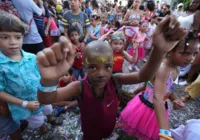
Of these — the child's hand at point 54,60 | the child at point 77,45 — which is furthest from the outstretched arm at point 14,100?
the child at point 77,45

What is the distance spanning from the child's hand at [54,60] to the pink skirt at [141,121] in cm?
124

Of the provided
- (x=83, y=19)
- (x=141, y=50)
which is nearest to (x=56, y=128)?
(x=83, y=19)

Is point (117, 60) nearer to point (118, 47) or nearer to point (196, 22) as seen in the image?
point (118, 47)

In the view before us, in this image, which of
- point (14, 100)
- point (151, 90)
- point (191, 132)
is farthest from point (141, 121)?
point (14, 100)

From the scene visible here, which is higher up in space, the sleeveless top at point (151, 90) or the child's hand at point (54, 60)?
the child's hand at point (54, 60)

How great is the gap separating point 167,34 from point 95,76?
59 centimetres

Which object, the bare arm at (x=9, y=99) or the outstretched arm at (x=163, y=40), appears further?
the bare arm at (x=9, y=99)

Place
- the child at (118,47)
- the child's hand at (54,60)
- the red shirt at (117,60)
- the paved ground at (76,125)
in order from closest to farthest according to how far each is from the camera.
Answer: the child's hand at (54,60), the paved ground at (76,125), the child at (118,47), the red shirt at (117,60)

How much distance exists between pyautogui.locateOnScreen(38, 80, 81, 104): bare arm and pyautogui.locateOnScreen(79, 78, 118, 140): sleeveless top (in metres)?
0.07

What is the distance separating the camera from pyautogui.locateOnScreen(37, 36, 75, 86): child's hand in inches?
32.2

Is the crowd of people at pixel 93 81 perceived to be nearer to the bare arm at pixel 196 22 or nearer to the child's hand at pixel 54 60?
the child's hand at pixel 54 60

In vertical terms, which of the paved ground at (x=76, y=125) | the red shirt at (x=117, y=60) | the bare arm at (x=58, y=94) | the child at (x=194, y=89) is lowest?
the paved ground at (x=76, y=125)

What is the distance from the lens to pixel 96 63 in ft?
3.65

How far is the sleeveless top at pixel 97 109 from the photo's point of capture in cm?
128
